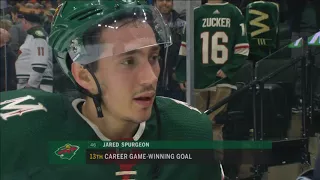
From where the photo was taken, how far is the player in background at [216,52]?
1.36m

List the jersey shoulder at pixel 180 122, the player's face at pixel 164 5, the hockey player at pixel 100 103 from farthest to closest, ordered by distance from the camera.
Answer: the player's face at pixel 164 5 < the jersey shoulder at pixel 180 122 < the hockey player at pixel 100 103

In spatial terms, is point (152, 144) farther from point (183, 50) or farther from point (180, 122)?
point (183, 50)

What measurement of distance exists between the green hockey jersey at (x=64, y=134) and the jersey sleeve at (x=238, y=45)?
9.0 inches

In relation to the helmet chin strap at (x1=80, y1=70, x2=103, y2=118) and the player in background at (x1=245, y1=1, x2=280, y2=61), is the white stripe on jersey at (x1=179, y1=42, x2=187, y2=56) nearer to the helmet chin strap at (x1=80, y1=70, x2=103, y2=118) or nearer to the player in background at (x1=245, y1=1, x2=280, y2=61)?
the player in background at (x1=245, y1=1, x2=280, y2=61)

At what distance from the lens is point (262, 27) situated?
1.36 metres

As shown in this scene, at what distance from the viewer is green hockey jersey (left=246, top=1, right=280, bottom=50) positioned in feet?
4.36

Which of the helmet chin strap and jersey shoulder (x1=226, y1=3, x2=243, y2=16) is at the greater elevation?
jersey shoulder (x1=226, y1=3, x2=243, y2=16)

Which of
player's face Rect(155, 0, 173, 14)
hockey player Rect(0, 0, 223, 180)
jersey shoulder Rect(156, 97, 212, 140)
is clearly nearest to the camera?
hockey player Rect(0, 0, 223, 180)

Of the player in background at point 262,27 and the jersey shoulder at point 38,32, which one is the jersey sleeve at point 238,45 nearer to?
the player in background at point 262,27

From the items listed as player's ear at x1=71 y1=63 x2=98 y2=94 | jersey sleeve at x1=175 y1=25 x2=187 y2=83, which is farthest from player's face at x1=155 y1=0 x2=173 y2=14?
player's ear at x1=71 y1=63 x2=98 y2=94

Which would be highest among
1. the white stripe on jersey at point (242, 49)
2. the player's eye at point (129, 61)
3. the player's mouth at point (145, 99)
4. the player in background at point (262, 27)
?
the player in background at point (262, 27)

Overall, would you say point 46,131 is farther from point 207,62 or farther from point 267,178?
point 267,178

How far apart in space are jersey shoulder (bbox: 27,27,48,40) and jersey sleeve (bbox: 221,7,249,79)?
554 mm

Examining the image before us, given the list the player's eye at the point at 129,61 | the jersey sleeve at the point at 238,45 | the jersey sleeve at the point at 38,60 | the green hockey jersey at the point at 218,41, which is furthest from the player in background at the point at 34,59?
the jersey sleeve at the point at 238,45
